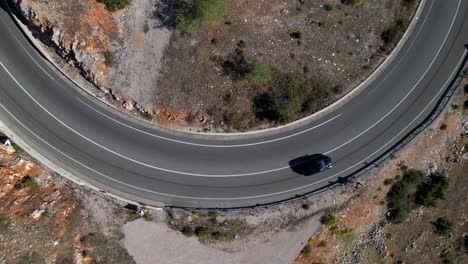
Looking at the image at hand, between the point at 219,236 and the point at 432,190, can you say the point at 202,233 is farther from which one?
the point at 432,190

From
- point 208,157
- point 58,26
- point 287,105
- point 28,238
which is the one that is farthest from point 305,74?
point 28,238

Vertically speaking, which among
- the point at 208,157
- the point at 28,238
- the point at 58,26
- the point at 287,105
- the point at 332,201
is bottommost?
the point at 28,238

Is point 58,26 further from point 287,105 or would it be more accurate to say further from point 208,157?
point 287,105

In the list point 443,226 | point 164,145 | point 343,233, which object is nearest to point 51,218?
point 164,145

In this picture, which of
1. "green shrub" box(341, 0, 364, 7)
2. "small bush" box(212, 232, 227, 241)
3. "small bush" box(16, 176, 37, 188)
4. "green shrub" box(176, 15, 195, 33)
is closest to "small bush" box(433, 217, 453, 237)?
"small bush" box(212, 232, 227, 241)

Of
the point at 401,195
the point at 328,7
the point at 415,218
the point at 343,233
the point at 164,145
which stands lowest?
the point at 343,233

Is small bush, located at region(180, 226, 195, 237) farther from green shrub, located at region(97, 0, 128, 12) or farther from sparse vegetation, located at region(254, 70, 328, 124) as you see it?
green shrub, located at region(97, 0, 128, 12)

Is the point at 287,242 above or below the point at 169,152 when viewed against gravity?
below
